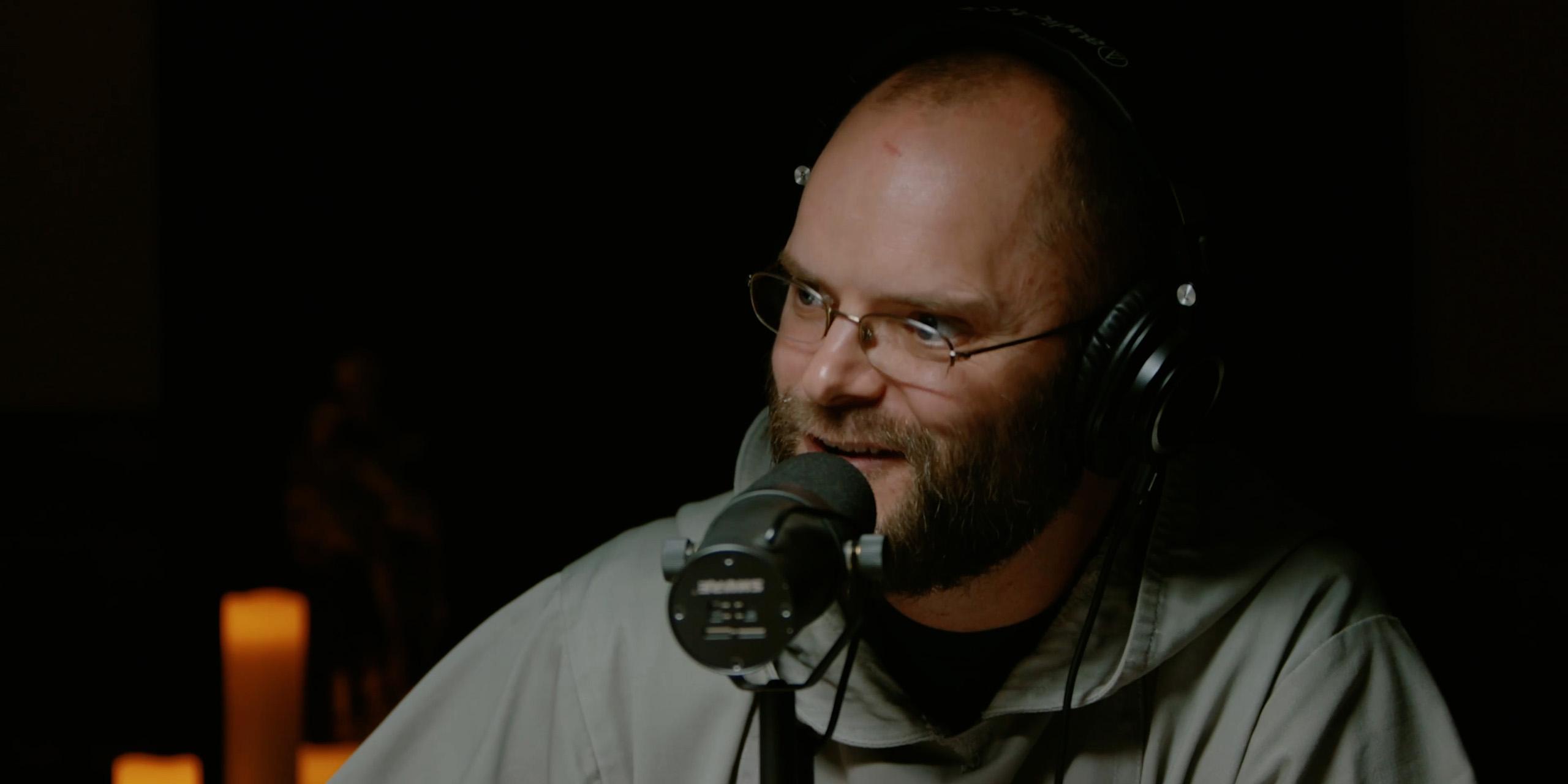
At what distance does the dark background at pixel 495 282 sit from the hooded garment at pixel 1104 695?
404 mm

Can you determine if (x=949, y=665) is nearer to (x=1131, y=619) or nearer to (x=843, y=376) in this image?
(x=1131, y=619)

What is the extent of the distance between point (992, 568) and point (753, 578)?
0.60m

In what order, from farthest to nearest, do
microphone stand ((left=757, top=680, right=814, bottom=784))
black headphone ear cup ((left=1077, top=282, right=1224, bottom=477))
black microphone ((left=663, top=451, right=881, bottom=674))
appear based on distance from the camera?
black headphone ear cup ((left=1077, top=282, right=1224, bottom=477)), microphone stand ((left=757, top=680, right=814, bottom=784)), black microphone ((left=663, top=451, right=881, bottom=674))

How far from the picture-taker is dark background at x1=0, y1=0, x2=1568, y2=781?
1645 millimetres

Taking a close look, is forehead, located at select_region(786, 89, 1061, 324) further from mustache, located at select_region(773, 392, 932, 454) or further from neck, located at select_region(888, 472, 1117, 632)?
neck, located at select_region(888, 472, 1117, 632)

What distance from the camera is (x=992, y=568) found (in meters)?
1.29

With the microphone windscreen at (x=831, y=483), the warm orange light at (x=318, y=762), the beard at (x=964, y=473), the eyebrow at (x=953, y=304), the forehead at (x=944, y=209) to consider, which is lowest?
the warm orange light at (x=318, y=762)

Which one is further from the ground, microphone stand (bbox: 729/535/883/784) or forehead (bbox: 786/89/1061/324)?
forehead (bbox: 786/89/1061/324)

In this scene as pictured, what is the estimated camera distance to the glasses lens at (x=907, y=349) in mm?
1201

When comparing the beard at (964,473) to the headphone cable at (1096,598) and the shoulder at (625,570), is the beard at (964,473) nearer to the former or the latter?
the headphone cable at (1096,598)

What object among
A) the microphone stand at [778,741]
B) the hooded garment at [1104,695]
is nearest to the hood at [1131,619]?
the hooded garment at [1104,695]

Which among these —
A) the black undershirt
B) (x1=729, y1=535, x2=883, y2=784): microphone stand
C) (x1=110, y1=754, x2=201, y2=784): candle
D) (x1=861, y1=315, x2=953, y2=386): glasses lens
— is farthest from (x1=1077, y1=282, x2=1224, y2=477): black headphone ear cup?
(x1=110, y1=754, x2=201, y2=784): candle

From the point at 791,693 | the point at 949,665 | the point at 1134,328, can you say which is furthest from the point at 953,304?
the point at 791,693

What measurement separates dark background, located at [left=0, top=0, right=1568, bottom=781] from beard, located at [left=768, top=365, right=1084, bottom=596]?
1.70 ft
